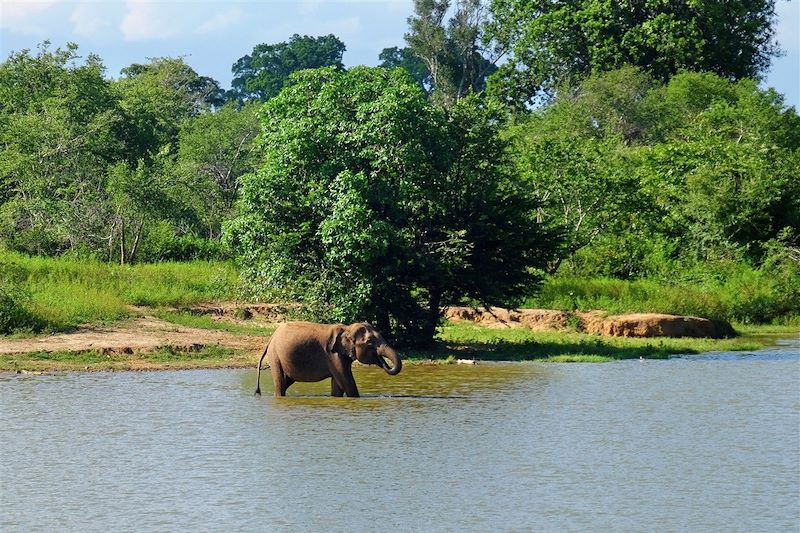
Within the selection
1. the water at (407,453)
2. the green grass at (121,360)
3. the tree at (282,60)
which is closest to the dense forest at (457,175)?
the green grass at (121,360)

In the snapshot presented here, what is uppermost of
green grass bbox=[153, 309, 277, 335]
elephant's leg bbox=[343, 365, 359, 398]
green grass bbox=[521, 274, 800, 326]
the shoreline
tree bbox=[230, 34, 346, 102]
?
tree bbox=[230, 34, 346, 102]

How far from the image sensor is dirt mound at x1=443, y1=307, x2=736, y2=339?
90.1ft

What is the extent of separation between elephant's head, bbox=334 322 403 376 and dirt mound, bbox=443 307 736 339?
8.29m

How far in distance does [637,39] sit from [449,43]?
22907 mm

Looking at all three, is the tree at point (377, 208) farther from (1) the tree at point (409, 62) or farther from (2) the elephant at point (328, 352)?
(1) the tree at point (409, 62)

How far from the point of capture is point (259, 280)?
24000mm

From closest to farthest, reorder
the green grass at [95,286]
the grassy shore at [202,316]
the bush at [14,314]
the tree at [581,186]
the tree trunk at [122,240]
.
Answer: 1. the grassy shore at [202,316]
2. the bush at [14,314]
3. the green grass at [95,286]
4. the tree trunk at [122,240]
5. the tree at [581,186]

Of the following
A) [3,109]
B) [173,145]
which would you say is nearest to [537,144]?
[3,109]

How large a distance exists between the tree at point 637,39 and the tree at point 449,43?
13631 millimetres

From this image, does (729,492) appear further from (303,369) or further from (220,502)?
(303,369)

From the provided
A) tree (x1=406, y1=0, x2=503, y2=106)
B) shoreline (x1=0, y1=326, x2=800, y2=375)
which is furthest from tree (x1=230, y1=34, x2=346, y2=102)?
shoreline (x1=0, y1=326, x2=800, y2=375)

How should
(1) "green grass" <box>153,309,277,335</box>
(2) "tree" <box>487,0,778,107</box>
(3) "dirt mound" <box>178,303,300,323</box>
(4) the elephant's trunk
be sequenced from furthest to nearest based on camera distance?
(2) "tree" <box>487,0,778,107</box>, (3) "dirt mound" <box>178,303,300,323</box>, (1) "green grass" <box>153,309,277,335</box>, (4) the elephant's trunk

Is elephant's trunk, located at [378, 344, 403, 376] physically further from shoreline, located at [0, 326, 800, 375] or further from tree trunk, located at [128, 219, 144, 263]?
tree trunk, located at [128, 219, 144, 263]

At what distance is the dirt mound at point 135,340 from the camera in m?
22.6
